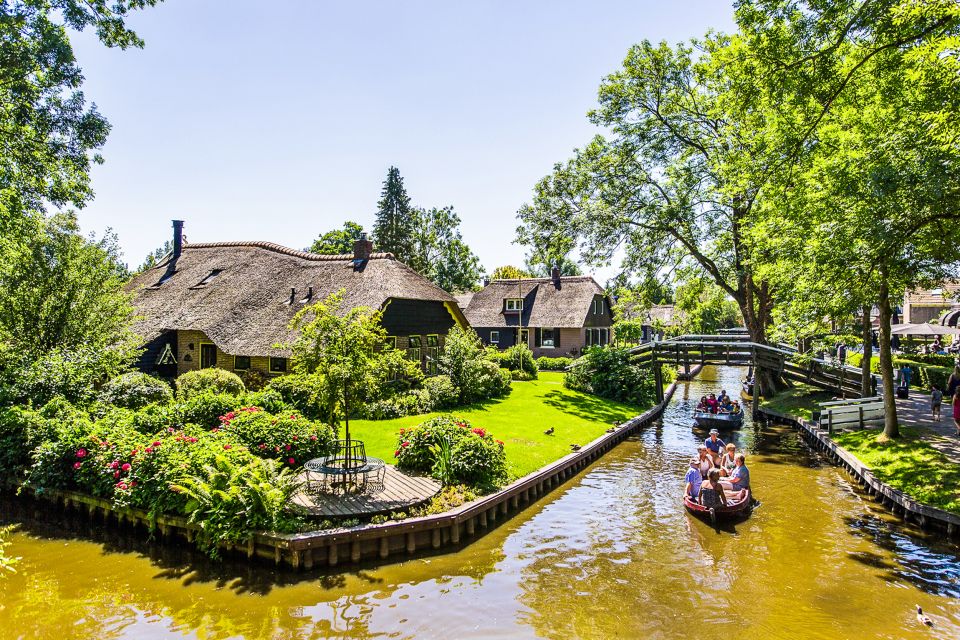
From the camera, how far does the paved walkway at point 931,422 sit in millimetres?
17297

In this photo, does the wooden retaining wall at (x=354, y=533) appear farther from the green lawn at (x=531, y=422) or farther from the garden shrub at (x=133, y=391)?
the garden shrub at (x=133, y=391)

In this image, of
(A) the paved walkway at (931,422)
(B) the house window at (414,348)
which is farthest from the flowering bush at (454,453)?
(A) the paved walkway at (931,422)

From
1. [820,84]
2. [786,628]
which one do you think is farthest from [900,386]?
[786,628]

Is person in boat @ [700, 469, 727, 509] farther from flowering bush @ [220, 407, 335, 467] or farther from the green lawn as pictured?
flowering bush @ [220, 407, 335, 467]

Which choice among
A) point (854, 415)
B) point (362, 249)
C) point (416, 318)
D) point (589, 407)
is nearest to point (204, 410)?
point (416, 318)

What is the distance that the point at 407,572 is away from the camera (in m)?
11.5

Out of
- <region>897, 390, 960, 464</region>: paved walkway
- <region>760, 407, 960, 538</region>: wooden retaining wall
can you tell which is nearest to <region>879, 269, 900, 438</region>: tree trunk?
<region>897, 390, 960, 464</region>: paved walkway

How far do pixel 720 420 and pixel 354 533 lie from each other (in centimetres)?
1868

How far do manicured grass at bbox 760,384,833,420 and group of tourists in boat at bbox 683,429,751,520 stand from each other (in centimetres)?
1196

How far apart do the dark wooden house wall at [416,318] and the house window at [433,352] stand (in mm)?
418

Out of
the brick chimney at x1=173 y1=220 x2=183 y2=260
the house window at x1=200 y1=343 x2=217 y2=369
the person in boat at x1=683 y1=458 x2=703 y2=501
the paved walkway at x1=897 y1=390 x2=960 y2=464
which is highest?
the brick chimney at x1=173 y1=220 x2=183 y2=260

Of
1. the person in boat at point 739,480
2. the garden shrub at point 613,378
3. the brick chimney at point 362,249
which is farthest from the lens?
the garden shrub at point 613,378

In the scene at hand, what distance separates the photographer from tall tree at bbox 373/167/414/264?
2309 inches

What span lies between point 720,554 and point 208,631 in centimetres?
1048
